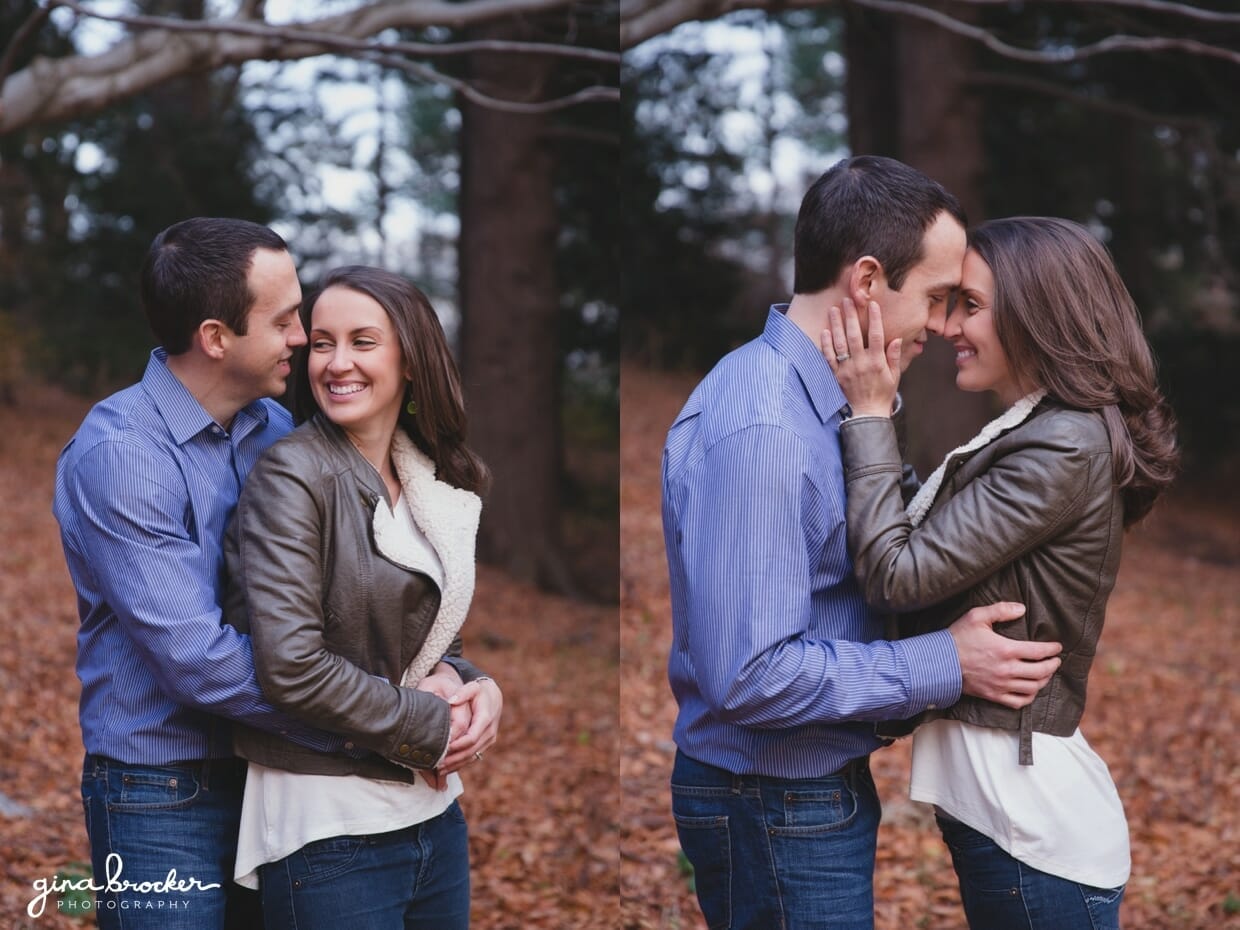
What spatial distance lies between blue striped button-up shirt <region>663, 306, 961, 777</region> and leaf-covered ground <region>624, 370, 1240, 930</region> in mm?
834

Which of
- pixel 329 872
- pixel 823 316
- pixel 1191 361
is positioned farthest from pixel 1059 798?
pixel 1191 361

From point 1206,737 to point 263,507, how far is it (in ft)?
21.8

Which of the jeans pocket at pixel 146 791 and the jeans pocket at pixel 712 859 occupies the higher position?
the jeans pocket at pixel 146 791

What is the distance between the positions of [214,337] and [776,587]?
1.26 metres

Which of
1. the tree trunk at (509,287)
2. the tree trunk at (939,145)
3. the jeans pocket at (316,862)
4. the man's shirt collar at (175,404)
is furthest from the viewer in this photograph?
the tree trunk at (509,287)

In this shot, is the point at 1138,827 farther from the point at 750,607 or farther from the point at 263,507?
the point at 263,507

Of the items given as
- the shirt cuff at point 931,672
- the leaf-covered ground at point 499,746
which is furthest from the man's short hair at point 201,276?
the leaf-covered ground at point 499,746

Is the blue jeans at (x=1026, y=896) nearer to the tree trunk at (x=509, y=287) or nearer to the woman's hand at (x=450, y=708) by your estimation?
the woman's hand at (x=450, y=708)

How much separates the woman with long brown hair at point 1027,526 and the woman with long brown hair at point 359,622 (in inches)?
33.1

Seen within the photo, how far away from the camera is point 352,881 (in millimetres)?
2357

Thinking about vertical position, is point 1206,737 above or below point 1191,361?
below

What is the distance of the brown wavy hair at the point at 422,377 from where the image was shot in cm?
246

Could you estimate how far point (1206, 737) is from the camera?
23.8ft

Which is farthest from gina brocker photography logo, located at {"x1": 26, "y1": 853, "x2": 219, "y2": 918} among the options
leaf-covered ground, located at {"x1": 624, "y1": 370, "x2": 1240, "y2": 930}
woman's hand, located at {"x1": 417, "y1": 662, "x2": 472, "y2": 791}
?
leaf-covered ground, located at {"x1": 624, "y1": 370, "x2": 1240, "y2": 930}
